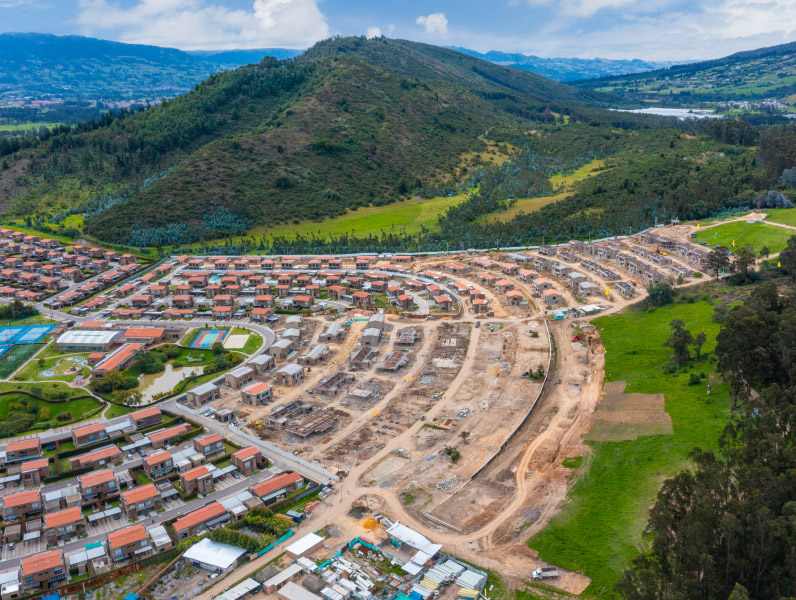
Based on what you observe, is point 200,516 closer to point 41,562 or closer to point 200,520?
point 200,520

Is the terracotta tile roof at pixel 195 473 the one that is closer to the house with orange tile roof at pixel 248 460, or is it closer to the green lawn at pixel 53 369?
Result: the house with orange tile roof at pixel 248 460

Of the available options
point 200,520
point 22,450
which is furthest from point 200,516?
point 22,450

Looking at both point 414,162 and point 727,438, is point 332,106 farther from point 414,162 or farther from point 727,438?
point 727,438

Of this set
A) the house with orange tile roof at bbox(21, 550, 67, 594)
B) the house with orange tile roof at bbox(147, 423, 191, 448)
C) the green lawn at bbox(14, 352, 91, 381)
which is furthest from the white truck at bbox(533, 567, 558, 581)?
the green lawn at bbox(14, 352, 91, 381)

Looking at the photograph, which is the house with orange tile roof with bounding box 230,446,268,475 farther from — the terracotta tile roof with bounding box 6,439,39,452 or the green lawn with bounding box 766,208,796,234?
the green lawn with bounding box 766,208,796,234

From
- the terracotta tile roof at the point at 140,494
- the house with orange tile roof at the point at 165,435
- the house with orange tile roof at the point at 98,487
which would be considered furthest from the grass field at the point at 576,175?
the house with orange tile roof at the point at 98,487

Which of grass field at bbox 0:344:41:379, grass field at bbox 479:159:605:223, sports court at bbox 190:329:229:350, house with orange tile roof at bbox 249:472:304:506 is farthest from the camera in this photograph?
grass field at bbox 479:159:605:223

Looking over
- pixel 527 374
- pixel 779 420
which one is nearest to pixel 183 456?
pixel 527 374
